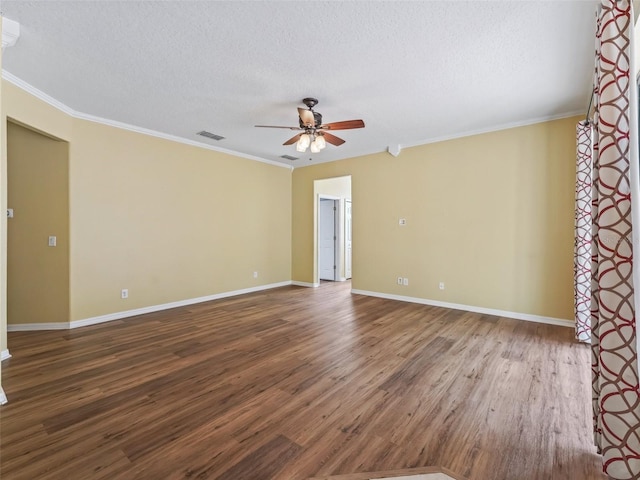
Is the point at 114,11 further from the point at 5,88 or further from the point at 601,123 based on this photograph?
the point at 601,123

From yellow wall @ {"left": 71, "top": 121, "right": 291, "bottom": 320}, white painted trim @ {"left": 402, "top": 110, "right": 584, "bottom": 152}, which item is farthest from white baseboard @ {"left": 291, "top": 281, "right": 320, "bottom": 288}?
white painted trim @ {"left": 402, "top": 110, "right": 584, "bottom": 152}

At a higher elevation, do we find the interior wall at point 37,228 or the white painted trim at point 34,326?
the interior wall at point 37,228

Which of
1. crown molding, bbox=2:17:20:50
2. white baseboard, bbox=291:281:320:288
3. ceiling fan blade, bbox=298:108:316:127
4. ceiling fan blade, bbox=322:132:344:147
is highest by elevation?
crown molding, bbox=2:17:20:50

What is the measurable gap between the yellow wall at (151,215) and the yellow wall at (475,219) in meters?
2.21

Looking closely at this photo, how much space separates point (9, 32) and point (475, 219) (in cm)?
545

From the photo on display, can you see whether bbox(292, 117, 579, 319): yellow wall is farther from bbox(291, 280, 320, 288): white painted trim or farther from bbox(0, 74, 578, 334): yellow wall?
bbox(291, 280, 320, 288): white painted trim

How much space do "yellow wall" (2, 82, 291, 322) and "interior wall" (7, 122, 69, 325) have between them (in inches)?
5.0

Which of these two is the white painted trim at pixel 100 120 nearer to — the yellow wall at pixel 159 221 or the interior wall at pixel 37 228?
the yellow wall at pixel 159 221

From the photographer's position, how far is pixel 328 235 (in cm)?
752

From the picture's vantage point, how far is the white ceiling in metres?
2.04

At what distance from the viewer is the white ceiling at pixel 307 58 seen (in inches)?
80.5

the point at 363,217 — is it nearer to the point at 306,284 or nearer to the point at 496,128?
the point at 306,284

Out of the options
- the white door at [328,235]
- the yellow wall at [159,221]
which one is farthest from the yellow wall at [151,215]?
the white door at [328,235]

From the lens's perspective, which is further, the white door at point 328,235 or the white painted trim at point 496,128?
the white door at point 328,235
